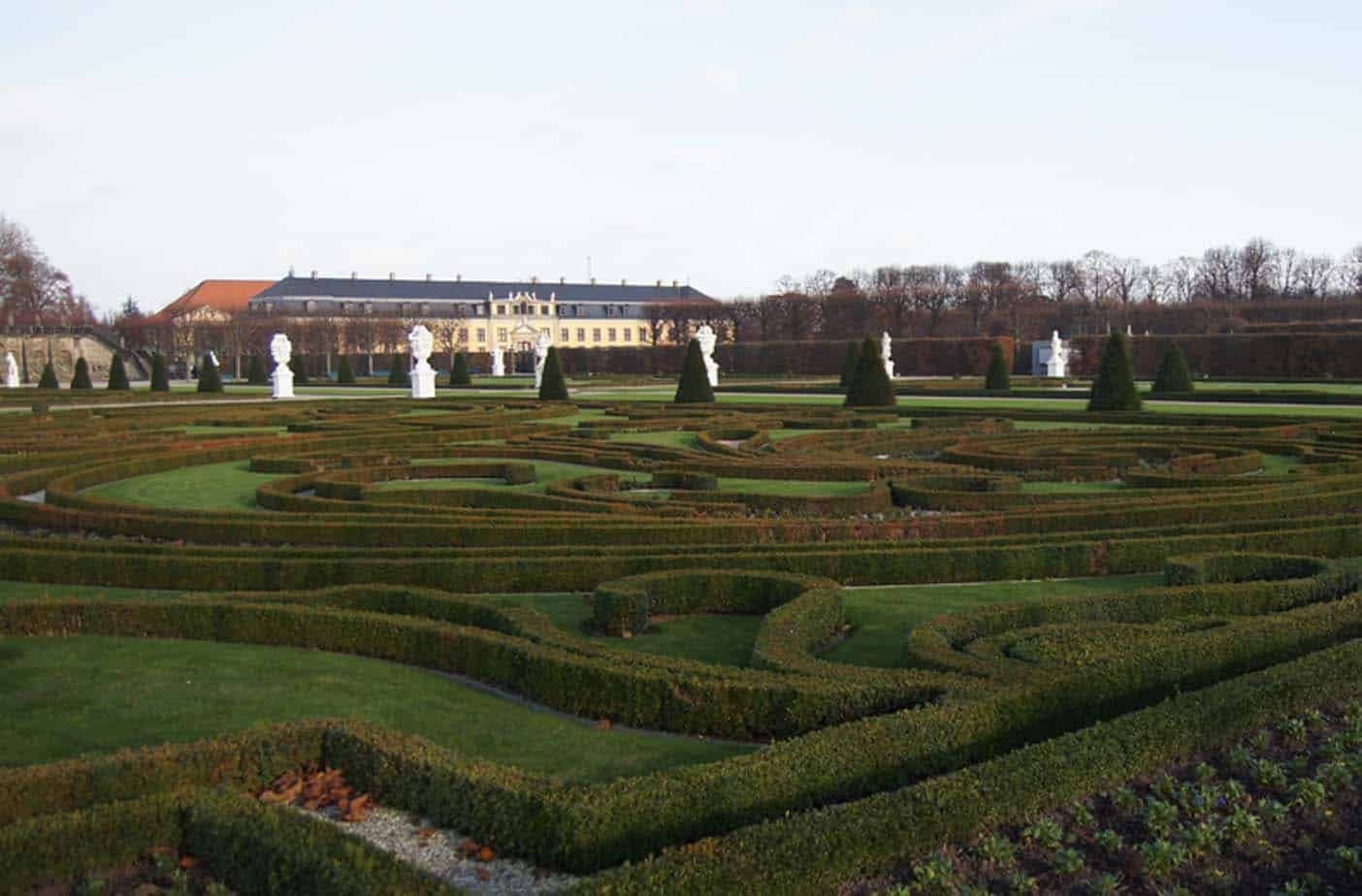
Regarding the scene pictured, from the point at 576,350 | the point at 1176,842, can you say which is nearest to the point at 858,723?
the point at 1176,842

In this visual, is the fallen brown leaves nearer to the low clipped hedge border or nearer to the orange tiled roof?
the low clipped hedge border

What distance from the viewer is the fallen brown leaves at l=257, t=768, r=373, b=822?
3.74 m

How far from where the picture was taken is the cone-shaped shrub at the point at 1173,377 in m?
24.4

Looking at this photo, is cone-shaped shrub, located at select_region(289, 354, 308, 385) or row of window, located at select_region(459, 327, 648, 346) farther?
row of window, located at select_region(459, 327, 648, 346)

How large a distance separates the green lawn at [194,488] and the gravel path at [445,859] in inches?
259

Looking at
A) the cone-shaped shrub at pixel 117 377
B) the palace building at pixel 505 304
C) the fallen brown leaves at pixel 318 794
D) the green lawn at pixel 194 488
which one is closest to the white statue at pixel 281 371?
the cone-shaped shrub at pixel 117 377

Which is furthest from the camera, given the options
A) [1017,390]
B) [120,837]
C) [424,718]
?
[1017,390]

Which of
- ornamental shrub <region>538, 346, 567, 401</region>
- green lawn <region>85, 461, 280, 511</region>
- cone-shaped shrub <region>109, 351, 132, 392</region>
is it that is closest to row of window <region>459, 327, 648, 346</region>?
cone-shaped shrub <region>109, 351, 132, 392</region>

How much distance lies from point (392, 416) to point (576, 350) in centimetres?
3499

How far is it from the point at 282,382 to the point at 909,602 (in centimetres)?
2592

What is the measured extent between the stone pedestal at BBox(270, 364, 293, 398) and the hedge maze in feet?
60.9

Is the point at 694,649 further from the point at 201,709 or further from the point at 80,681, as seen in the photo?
the point at 80,681

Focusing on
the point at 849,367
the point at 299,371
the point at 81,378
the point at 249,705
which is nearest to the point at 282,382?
the point at 81,378

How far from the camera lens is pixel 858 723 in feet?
12.9
